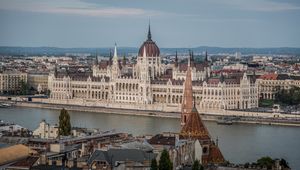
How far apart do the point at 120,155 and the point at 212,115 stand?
64.4 feet

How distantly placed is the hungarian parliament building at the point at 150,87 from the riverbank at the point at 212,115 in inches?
48.7

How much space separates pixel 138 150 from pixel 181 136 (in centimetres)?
197

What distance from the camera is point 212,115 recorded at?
103 ft

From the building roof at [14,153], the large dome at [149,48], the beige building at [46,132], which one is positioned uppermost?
the large dome at [149,48]

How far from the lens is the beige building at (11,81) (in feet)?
144

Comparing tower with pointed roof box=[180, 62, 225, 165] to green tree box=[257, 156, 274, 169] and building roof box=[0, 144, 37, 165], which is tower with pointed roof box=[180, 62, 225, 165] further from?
building roof box=[0, 144, 37, 165]

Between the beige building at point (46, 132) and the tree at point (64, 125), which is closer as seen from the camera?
the tree at point (64, 125)

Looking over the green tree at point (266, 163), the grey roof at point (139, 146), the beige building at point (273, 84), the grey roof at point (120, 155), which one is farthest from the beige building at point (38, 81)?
the grey roof at point (120, 155)

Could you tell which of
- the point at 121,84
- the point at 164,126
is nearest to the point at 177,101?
the point at 121,84

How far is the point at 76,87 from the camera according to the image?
40.1 m

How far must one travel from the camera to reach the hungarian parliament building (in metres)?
34.4

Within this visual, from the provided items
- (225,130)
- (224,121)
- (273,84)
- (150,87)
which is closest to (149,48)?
(150,87)

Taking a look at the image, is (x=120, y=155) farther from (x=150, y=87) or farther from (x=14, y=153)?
(x=150, y=87)

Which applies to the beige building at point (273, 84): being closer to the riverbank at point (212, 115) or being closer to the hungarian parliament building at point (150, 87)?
the hungarian parliament building at point (150, 87)
